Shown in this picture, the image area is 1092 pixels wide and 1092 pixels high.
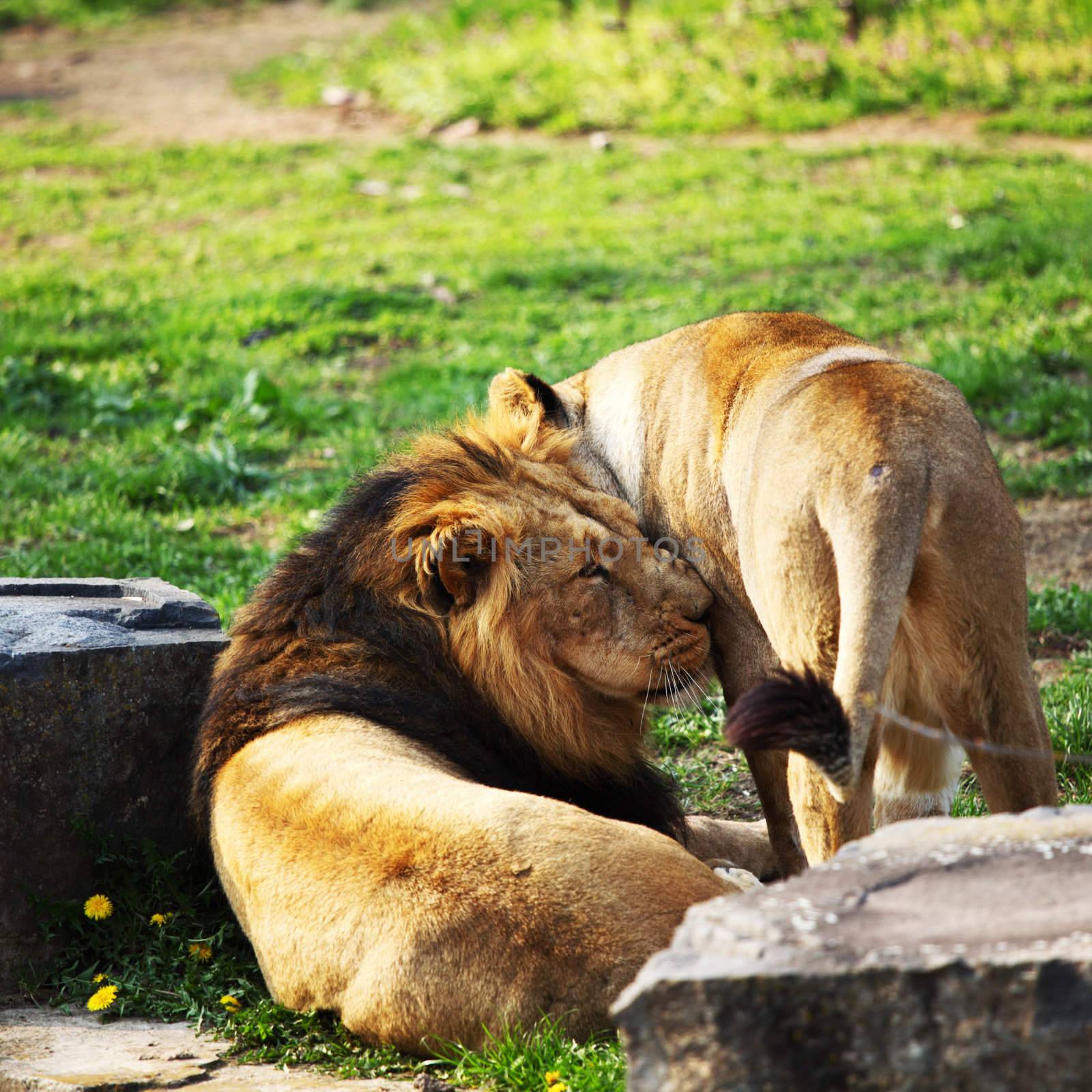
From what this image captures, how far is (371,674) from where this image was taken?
3066 millimetres

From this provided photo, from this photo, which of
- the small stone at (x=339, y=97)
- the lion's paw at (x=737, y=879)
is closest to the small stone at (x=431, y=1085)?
the lion's paw at (x=737, y=879)

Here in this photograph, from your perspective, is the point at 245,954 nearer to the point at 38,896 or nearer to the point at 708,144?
the point at 38,896

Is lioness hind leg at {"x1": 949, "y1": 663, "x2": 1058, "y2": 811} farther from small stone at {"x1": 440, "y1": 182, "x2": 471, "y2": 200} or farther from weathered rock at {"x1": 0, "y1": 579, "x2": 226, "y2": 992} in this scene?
small stone at {"x1": 440, "y1": 182, "x2": 471, "y2": 200}

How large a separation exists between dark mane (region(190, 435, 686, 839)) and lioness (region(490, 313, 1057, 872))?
1.68ft

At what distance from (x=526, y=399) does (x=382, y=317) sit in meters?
4.76

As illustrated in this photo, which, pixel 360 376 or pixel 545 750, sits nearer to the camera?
pixel 545 750

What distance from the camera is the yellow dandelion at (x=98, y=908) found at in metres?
3.15

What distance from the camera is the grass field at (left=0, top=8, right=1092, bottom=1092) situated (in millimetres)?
3732

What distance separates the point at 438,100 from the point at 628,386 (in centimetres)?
1057

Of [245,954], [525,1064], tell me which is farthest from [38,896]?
[525,1064]

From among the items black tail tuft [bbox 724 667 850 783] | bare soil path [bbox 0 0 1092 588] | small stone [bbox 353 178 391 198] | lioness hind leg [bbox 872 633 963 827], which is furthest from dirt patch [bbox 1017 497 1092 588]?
small stone [bbox 353 178 391 198]

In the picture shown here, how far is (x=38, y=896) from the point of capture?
3.16 m

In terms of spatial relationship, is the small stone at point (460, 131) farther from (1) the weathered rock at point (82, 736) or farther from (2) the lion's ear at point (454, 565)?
(2) the lion's ear at point (454, 565)

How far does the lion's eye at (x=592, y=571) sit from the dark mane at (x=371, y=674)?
31 centimetres
